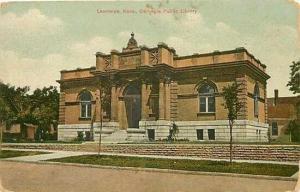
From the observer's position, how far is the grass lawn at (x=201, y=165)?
7387mm

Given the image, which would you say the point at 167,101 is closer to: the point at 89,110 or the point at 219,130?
the point at 219,130

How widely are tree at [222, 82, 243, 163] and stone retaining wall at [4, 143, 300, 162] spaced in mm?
557

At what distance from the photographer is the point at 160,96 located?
9.55 m

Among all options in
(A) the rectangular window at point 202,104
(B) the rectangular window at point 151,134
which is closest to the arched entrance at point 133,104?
(B) the rectangular window at point 151,134

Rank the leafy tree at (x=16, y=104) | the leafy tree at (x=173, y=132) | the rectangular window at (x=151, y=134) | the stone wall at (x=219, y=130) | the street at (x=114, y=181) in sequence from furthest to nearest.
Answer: the rectangular window at (x=151, y=134)
the leafy tree at (x=173, y=132)
the stone wall at (x=219, y=130)
the leafy tree at (x=16, y=104)
the street at (x=114, y=181)

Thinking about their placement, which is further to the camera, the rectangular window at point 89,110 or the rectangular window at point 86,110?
the rectangular window at point 89,110

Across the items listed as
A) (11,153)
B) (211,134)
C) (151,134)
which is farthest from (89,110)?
(211,134)

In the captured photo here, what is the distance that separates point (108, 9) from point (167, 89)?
2.51 metres

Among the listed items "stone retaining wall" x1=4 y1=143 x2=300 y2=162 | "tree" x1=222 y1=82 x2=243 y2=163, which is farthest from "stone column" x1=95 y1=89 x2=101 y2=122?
"tree" x1=222 y1=82 x2=243 y2=163

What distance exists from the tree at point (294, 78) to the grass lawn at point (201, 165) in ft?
4.59

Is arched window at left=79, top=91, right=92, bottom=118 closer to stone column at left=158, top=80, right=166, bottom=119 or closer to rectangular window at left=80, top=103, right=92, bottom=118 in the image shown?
rectangular window at left=80, top=103, right=92, bottom=118

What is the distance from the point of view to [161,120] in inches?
366

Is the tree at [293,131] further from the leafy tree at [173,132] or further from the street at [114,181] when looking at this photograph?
the leafy tree at [173,132]

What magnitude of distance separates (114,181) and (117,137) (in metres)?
2.68
